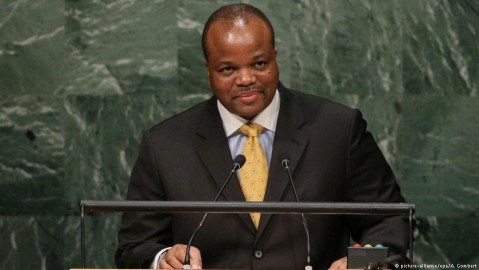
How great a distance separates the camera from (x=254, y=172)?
5.10 metres

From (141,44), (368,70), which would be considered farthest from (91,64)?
(368,70)

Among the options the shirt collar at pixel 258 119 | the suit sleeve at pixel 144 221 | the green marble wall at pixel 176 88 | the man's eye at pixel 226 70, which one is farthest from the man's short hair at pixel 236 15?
the green marble wall at pixel 176 88

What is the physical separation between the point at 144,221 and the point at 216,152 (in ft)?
1.29

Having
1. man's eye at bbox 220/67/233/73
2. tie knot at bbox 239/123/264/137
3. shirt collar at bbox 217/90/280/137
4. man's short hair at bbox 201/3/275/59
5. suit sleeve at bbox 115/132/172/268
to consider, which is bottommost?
suit sleeve at bbox 115/132/172/268

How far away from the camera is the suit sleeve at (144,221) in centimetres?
512

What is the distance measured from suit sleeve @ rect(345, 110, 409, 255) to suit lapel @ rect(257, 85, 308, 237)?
208 millimetres

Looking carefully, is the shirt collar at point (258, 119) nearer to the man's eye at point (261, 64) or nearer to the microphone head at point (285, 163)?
the man's eye at point (261, 64)

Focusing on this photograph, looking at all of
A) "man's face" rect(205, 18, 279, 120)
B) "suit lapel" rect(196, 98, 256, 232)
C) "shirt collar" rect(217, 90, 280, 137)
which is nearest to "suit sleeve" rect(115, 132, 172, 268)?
"suit lapel" rect(196, 98, 256, 232)

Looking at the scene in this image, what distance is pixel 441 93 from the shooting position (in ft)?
22.0

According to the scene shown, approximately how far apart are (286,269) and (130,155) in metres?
2.00

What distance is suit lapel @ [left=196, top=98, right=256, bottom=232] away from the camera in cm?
504

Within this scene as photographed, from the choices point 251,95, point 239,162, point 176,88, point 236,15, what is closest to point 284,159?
point 239,162

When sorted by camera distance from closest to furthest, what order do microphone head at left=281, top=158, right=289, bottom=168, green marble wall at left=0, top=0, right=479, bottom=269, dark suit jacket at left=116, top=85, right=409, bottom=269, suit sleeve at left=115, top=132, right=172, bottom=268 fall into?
1. microphone head at left=281, top=158, right=289, bottom=168
2. dark suit jacket at left=116, top=85, right=409, bottom=269
3. suit sleeve at left=115, top=132, right=172, bottom=268
4. green marble wall at left=0, top=0, right=479, bottom=269

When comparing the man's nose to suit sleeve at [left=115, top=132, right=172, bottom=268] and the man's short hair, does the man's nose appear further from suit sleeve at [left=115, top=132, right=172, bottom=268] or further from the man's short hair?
suit sleeve at [left=115, top=132, right=172, bottom=268]
